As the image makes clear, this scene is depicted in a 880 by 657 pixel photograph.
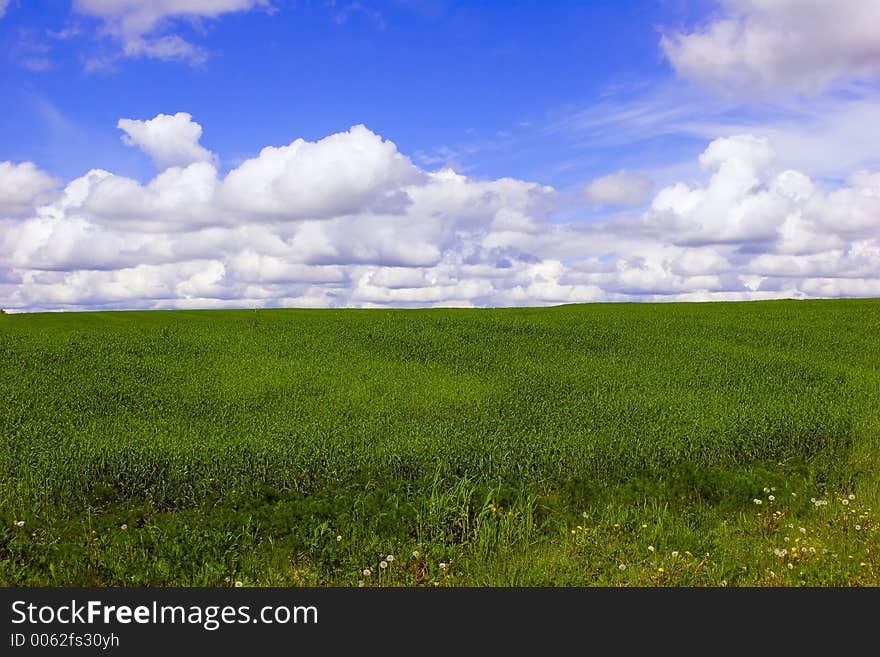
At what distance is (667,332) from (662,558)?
26.8 metres

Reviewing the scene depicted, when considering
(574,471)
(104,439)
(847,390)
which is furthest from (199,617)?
(847,390)

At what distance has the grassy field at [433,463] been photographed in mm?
9336

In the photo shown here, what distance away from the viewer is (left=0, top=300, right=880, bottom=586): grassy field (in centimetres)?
934

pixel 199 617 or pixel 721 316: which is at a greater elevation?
pixel 721 316

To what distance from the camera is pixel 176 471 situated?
13.7 metres

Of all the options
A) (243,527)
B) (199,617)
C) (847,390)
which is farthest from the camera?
(847,390)

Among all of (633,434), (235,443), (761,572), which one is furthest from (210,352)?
(761,572)

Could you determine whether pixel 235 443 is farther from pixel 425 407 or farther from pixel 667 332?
pixel 667 332

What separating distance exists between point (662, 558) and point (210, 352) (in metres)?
22.3

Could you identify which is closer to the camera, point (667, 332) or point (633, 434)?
point (633, 434)

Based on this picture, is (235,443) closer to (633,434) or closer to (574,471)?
(574,471)

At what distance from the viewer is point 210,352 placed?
92.9ft

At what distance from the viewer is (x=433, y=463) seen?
46.1 feet

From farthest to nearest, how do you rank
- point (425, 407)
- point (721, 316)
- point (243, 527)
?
point (721, 316)
point (425, 407)
point (243, 527)
